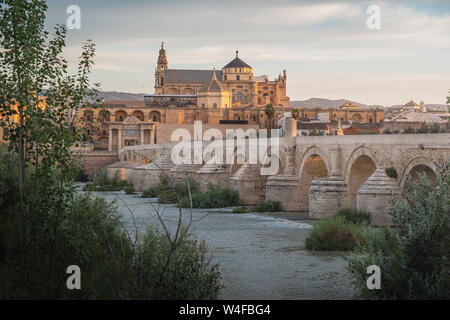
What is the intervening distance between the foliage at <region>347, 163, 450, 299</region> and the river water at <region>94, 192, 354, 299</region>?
1.51 meters

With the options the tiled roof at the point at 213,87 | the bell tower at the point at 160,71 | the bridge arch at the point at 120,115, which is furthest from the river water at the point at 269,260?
the bell tower at the point at 160,71

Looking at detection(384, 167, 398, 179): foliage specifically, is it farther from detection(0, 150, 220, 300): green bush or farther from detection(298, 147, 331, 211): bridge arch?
detection(0, 150, 220, 300): green bush

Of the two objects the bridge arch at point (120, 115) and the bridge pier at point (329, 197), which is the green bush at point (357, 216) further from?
the bridge arch at point (120, 115)

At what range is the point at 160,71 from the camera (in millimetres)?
110562

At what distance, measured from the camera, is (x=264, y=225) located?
22500 millimetres

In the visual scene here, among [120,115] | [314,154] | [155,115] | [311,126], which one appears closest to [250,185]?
[314,154]

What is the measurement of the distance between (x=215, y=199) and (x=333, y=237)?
13263 millimetres

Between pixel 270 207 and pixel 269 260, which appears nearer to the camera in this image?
pixel 269 260

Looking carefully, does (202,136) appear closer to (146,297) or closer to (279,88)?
(279,88)

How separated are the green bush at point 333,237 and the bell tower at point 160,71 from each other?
9222 cm

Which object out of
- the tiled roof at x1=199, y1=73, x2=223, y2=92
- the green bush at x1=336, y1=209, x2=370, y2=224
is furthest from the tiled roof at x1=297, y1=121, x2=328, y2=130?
the green bush at x1=336, y1=209, x2=370, y2=224

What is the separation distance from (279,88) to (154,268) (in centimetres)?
10326

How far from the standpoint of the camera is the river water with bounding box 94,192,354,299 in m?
11.8

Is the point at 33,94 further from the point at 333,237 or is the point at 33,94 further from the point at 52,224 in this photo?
the point at 333,237
